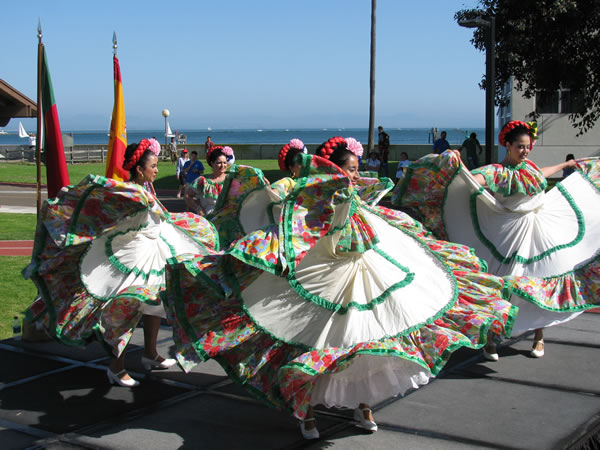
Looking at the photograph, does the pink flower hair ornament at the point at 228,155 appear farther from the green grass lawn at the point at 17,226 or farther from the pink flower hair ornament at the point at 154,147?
the green grass lawn at the point at 17,226

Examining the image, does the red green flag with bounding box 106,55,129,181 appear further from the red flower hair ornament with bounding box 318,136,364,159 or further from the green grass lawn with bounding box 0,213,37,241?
the green grass lawn with bounding box 0,213,37,241

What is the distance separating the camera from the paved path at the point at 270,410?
4316 mm

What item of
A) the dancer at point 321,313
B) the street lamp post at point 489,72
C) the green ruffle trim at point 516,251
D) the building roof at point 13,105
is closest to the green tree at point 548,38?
the street lamp post at point 489,72

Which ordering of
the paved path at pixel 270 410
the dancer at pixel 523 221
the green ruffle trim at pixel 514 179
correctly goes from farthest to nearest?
1. the green ruffle trim at pixel 514 179
2. the dancer at pixel 523 221
3. the paved path at pixel 270 410

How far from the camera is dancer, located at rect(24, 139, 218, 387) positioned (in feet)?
16.7

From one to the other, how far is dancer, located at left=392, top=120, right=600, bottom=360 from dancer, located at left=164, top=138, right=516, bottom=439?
1.59m

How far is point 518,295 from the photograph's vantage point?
5496 mm

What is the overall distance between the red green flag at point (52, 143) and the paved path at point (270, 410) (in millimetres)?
1803

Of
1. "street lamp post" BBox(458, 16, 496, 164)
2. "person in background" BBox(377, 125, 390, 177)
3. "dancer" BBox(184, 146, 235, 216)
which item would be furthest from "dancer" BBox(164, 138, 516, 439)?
"person in background" BBox(377, 125, 390, 177)

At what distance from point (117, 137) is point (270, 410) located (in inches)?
153

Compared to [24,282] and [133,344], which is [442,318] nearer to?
[133,344]

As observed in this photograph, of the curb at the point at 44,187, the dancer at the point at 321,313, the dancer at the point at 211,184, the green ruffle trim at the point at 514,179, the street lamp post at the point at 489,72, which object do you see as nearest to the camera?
the dancer at the point at 321,313

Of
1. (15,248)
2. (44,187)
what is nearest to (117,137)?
(15,248)

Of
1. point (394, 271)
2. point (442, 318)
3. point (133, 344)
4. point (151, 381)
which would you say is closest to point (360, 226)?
point (394, 271)
